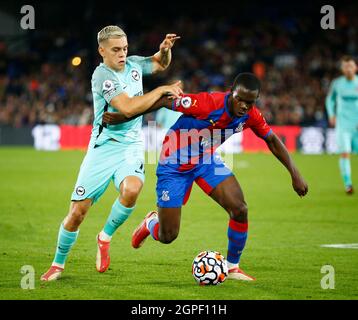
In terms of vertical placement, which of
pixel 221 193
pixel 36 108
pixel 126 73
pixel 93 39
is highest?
pixel 93 39

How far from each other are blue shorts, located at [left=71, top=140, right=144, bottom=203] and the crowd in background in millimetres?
21086

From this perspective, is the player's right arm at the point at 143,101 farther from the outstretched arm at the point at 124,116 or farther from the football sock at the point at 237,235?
the football sock at the point at 237,235

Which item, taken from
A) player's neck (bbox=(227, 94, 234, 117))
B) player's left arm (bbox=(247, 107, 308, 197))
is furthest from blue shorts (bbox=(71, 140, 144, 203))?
player's left arm (bbox=(247, 107, 308, 197))

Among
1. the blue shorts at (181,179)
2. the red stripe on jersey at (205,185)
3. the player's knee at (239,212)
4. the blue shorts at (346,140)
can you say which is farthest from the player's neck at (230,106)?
the blue shorts at (346,140)

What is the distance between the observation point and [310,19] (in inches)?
1362

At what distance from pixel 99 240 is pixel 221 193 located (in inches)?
55.9

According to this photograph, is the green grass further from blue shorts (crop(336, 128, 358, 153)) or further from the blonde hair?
the blonde hair

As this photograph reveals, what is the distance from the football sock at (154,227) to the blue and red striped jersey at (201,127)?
752 mm

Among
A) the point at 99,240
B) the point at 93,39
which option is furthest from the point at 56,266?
the point at 93,39

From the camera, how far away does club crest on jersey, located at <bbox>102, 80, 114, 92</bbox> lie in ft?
26.5

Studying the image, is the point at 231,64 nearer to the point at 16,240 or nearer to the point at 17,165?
the point at 17,165

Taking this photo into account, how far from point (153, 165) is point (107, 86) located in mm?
17781

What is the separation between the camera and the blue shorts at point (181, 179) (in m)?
8.34

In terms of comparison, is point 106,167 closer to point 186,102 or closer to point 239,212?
point 186,102
